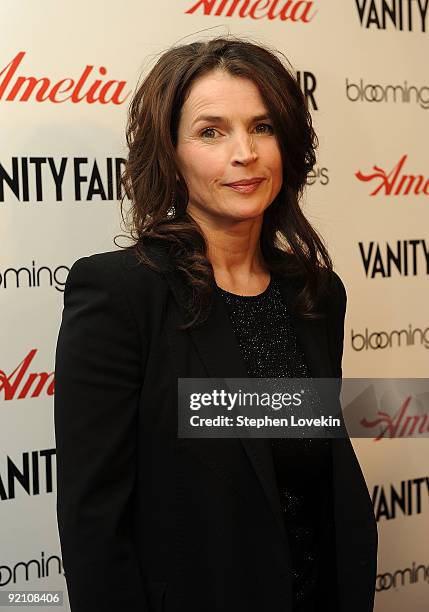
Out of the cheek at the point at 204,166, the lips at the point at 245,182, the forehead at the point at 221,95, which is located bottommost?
the lips at the point at 245,182

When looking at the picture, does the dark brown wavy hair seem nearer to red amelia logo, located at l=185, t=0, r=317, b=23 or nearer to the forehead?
the forehead

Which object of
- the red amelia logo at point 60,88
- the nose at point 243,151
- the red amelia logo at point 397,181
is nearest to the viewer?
the nose at point 243,151

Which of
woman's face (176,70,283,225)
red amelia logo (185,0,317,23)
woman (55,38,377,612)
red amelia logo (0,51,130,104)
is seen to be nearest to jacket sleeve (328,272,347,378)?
woman (55,38,377,612)

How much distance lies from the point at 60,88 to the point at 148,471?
103 cm

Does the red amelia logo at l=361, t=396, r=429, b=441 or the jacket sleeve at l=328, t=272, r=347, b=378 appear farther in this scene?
the red amelia logo at l=361, t=396, r=429, b=441

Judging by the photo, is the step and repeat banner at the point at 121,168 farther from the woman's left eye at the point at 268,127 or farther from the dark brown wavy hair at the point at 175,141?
the woman's left eye at the point at 268,127

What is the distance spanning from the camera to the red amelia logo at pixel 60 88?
1.83 meters

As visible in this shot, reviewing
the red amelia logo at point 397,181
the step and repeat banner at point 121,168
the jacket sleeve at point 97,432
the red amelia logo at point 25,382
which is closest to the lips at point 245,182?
the jacket sleeve at point 97,432

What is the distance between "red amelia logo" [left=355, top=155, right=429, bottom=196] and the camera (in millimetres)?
2346

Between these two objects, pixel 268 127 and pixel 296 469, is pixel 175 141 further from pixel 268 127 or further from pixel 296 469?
pixel 296 469

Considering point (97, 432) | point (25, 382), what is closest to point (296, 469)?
point (97, 432)

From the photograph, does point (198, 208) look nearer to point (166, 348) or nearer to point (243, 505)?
point (166, 348)

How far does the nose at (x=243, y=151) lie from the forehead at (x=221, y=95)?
0.16 ft

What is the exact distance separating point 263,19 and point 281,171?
0.89 meters
